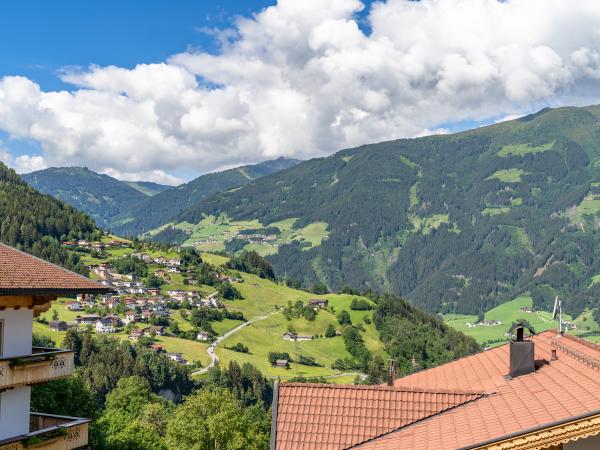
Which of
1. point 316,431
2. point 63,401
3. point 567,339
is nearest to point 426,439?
point 316,431

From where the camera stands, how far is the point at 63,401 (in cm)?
5622

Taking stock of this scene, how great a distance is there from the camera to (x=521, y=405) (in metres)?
14.5

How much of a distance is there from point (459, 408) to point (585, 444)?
5161 millimetres

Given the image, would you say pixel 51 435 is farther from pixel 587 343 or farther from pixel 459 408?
pixel 587 343

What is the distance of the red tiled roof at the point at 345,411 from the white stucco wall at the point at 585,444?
17.7ft

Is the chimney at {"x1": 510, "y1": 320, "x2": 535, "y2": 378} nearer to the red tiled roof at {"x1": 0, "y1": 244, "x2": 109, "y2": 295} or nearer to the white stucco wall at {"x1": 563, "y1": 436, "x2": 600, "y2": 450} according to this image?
the white stucco wall at {"x1": 563, "y1": 436, "x2": 600, "y2": 450}

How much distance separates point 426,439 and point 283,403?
462 cm

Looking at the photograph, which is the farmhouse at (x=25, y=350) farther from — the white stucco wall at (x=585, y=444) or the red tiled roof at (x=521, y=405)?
the white stucco wall at (x=585, y=444)

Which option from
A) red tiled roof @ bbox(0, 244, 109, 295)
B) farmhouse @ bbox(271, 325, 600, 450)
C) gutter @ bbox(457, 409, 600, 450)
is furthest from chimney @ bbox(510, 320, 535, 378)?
red tiled roof @ bbox(0, 244, 109, 295)

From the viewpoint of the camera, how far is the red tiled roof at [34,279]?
20.8 metres

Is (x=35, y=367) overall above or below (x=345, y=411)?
above

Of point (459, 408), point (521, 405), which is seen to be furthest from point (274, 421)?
point (521, 405)

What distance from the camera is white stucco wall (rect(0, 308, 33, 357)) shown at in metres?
22.1

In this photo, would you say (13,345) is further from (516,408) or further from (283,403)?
(516,408)
